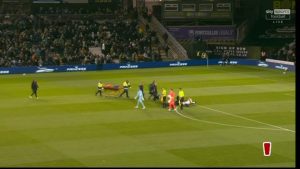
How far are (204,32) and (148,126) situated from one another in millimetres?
42509

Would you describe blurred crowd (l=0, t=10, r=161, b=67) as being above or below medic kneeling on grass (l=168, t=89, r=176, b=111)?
above

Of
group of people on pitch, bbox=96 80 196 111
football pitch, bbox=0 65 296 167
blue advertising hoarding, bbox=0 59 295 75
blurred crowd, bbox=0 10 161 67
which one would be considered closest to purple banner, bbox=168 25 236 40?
blurred crowd, bbox=0 10 161 67

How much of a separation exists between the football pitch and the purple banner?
2084 centimetres

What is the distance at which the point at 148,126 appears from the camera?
26.9m

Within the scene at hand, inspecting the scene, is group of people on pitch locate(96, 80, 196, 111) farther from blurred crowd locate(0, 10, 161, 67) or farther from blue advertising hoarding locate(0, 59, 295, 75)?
blurred crowd locate(0, 10, 161, 67)

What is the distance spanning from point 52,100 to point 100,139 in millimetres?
13843

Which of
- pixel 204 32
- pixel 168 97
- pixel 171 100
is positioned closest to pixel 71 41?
pixel 204 32

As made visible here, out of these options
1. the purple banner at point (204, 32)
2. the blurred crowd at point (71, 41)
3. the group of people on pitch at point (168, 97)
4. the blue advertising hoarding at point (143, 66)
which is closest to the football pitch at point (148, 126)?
the group of people on pitch at point (168, 97)

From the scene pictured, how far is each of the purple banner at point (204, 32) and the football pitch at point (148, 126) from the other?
20841 mm

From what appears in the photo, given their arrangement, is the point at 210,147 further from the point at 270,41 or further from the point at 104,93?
the point at 270,41

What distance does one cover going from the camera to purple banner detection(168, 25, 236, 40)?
222 feet

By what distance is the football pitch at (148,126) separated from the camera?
782 inches

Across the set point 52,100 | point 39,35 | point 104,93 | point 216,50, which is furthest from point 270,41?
point 52,100

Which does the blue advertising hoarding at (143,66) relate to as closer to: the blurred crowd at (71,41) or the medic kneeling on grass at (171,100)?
the blurred crowd at (71,41)
